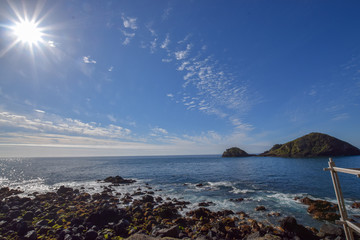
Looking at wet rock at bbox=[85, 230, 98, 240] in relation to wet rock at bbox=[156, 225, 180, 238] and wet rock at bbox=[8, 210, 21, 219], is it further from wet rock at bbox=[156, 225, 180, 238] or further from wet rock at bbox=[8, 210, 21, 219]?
wet rock at bbox=[8, 210, 21, 219]

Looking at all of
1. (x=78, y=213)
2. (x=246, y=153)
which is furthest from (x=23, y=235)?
(x=246, y=153)

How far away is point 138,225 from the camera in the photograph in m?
16.7

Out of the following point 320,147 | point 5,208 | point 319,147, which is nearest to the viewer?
point 5,208

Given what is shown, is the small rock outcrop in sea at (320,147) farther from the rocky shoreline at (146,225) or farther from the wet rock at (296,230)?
the wet rock at (296,230)

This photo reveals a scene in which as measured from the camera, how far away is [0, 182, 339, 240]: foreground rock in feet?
44.0

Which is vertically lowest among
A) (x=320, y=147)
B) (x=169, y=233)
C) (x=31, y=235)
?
(x=31, y=235)

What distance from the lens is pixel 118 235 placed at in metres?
14.5

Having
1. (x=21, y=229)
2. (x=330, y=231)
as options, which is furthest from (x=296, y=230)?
(x=21, y=229)

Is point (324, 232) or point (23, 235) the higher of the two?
point (324, 232)

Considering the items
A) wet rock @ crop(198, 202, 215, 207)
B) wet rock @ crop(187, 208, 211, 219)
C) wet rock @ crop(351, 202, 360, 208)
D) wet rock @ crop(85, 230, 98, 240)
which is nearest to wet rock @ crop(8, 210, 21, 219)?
wet rock @ crop(85, 230, 98, 240)

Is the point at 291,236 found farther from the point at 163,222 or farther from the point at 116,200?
the point at 116,200

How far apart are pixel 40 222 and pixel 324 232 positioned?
29.5 metres

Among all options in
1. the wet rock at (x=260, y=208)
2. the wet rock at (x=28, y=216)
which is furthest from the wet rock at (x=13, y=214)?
the wet rock at (x=260, y=208)

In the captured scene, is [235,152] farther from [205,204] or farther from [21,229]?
[21,229]
